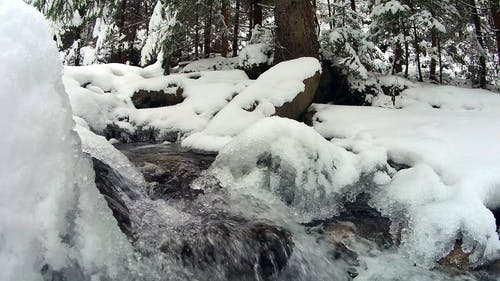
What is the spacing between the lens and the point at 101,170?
3613mm

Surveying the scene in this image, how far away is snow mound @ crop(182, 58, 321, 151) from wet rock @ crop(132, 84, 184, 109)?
5.13 feet

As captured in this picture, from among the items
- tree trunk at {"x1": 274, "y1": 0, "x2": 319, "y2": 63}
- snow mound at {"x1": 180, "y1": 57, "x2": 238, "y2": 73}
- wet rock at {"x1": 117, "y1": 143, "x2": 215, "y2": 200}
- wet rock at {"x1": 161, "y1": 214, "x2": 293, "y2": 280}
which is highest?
tree trunk at {"x1": 274, "y1": 0, "x2": 319, "y2": 63}

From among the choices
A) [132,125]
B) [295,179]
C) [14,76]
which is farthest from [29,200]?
[132,125]

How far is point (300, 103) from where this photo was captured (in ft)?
22.2

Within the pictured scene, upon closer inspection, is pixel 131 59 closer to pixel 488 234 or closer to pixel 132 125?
pixel 132 125

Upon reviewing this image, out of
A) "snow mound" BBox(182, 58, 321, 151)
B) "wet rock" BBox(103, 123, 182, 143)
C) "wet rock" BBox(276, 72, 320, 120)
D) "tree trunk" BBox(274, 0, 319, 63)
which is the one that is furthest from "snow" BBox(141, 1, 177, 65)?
"wet rock" BBox(276, 72, 320, 120)

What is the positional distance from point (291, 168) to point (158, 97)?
4205mm

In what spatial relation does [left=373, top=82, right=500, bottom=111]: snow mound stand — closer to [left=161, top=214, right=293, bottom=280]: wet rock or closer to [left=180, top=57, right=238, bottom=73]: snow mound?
[left=180, top=57, right=238, bottom=73]: snow mound

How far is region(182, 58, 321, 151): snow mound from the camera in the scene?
5871 millimetres

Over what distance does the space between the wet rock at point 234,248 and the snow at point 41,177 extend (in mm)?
727

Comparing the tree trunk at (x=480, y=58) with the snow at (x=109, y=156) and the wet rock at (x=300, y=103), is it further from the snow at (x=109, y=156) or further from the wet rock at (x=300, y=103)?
the snow at (x=109, y=156)

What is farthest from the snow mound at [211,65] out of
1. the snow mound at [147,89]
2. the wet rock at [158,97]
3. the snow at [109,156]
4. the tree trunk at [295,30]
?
the snow at [109,156]

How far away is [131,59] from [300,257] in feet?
43.5

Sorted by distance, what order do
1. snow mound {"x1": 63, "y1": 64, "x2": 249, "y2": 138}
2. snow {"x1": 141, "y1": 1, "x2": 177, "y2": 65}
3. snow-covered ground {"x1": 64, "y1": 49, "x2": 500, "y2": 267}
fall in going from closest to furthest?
snow-covered ground {"x1": 64, "y1": 49, "x2": 500, "y2": 267} → snow mound {"x1": 63, "y1": 64, "x2": 249, "y2": 138} → snow {"x1": 141, "y1": 1, "x2": 177, "y2": 65}
